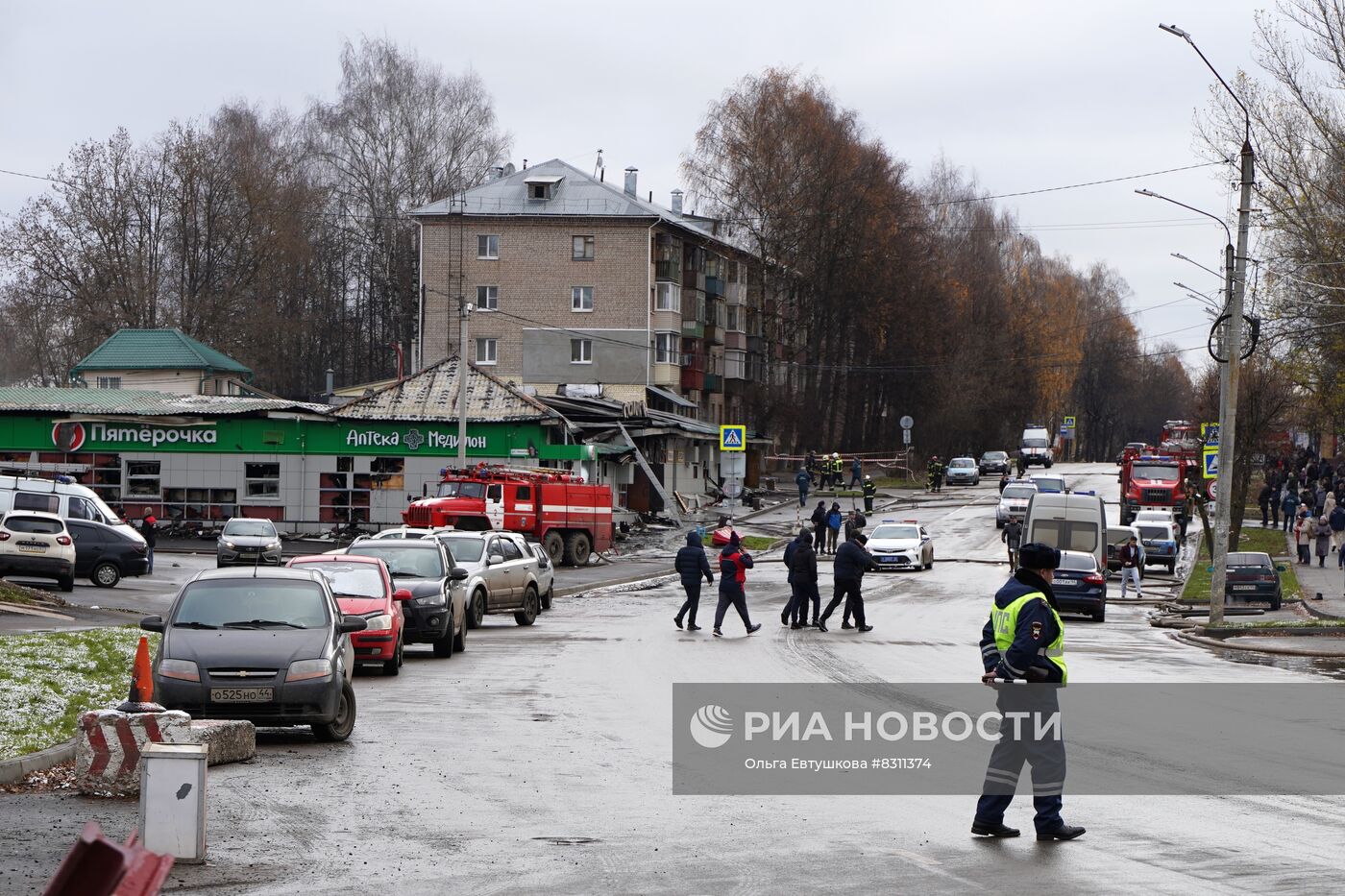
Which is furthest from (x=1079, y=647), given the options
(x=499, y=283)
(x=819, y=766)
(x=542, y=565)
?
(x=499, y=283)

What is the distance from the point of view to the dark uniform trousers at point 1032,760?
948 centimetres

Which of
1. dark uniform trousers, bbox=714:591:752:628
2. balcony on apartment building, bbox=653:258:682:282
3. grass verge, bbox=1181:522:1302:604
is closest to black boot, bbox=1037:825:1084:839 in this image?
dark uniform trousers, bbox=714:591:752:628

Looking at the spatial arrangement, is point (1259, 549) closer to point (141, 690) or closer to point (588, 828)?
point (141, 690)

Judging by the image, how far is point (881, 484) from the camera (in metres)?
84.2

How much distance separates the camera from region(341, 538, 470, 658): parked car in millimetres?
22531

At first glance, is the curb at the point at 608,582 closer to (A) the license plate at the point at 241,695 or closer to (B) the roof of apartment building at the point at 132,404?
(B) the roof of apartment building at the point at 132,404

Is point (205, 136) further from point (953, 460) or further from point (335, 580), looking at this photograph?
point (335, 580)

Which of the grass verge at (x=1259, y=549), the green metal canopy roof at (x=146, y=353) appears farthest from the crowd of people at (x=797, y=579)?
the green metal canopy roof at (x=146, y=353)

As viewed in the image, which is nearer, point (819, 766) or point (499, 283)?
point (819, 766)

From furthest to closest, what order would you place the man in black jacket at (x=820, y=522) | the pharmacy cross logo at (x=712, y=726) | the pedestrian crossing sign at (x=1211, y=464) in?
the man in black jacket at (x=820, y=522)
the pedestrian crossing sign at (x=1211, y=464)
the pharmacy cross logo at (x=712, y=726)

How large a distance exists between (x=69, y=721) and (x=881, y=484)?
71.8 metres

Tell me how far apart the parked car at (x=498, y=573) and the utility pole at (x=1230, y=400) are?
1234 cm

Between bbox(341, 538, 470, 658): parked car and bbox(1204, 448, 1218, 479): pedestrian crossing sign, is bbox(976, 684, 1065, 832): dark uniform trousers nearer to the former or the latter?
bbox(341, 538, 470, 658): parked car

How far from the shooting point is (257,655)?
14289mm
